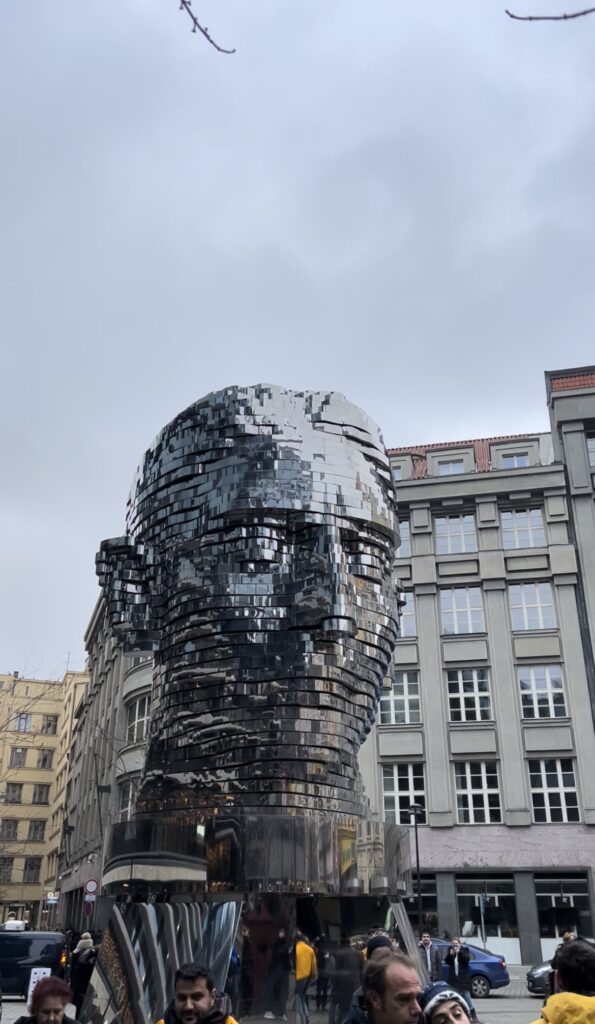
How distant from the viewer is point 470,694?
115 ft

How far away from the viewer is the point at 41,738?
77875 mm

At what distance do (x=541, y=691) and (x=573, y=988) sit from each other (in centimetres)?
3247

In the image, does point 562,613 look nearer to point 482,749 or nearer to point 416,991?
point 482,749

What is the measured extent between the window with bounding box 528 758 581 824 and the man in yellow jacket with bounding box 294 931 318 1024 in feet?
93.7

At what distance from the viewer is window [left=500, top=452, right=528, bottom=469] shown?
A: 3991cm

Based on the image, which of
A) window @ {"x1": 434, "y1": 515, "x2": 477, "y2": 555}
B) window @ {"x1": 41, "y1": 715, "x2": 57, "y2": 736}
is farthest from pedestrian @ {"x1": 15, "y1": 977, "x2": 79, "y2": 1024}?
window @ {"x1": 41, "y1": 715, "x2": 57, "y2": 736}

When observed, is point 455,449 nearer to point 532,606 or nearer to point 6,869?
point 532,606

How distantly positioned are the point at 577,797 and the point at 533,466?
1391 cm

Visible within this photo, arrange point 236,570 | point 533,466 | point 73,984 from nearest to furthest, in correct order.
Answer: point 236,570
point 73,984
point 533,466

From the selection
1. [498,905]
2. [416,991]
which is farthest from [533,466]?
[416,991]

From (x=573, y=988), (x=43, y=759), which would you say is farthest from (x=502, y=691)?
(x=43, y=759)

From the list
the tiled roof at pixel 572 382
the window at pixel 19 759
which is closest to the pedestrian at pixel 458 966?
the tiled roof at pixel 572 382

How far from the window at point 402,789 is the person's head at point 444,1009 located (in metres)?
32.3

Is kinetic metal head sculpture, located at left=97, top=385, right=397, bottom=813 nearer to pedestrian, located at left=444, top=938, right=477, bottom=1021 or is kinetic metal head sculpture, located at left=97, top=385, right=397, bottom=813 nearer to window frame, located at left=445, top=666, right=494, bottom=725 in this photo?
pedestrian, located at left=444, top=938, right=477, bottom=1021
